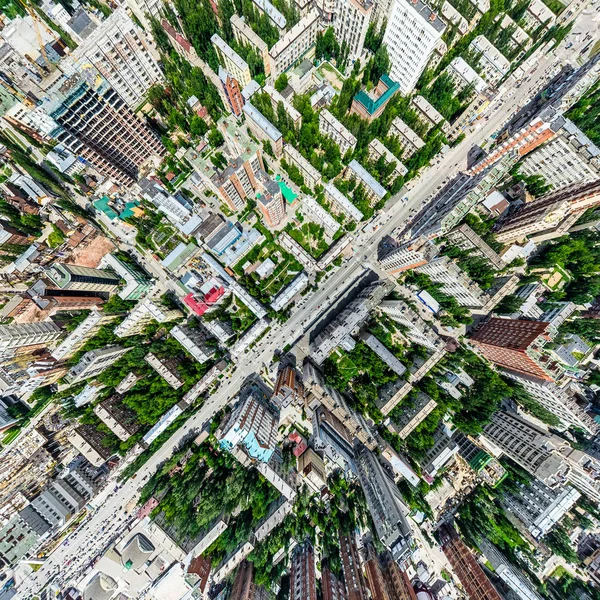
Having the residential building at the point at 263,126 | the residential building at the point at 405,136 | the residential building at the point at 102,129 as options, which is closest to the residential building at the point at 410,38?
the residential building at the point at 405,136

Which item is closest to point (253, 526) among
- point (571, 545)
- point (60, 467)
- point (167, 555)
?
point (167, 555)

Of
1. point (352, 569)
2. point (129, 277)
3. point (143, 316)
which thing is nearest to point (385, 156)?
point (129, 277)

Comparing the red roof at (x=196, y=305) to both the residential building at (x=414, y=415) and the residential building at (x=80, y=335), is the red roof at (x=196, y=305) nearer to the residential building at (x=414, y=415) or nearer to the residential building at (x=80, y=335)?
the residential building at (x=80, y=335)

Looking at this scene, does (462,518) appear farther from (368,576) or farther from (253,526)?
(253,526)

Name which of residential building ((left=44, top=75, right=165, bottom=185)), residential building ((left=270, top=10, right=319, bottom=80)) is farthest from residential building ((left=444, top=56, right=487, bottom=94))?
residential building ((left=44, top=75, right=165, bottom=185))

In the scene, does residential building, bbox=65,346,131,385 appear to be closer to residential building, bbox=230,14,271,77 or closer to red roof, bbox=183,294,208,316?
red roof, bbox=183,294,208,316

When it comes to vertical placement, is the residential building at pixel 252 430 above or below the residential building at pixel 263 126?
below
